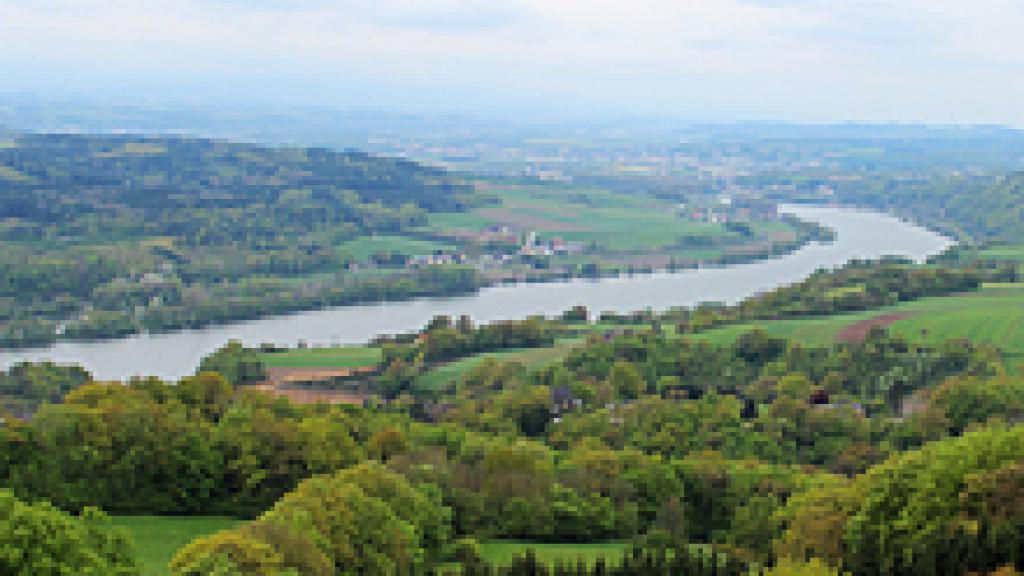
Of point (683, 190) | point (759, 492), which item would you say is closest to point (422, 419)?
point (759, 492)

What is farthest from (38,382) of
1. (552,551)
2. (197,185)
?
(197,185)

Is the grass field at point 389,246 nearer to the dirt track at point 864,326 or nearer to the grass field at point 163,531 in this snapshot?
the dirt track at point 864,326

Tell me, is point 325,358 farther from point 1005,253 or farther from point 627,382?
point 1005,253

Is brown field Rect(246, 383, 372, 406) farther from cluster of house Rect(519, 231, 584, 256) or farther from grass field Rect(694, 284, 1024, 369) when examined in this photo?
cluster of house Rect(519, 231, 584, 256)

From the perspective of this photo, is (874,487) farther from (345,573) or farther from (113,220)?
(113,220)

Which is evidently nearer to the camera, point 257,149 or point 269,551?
point 269,551

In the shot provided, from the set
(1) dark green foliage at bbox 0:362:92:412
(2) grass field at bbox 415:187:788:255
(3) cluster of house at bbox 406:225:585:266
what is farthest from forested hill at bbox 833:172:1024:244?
(1) dark green foliage at bbox 0:362:92:412

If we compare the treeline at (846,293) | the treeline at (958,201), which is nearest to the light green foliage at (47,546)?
the treeline at (846,293)
